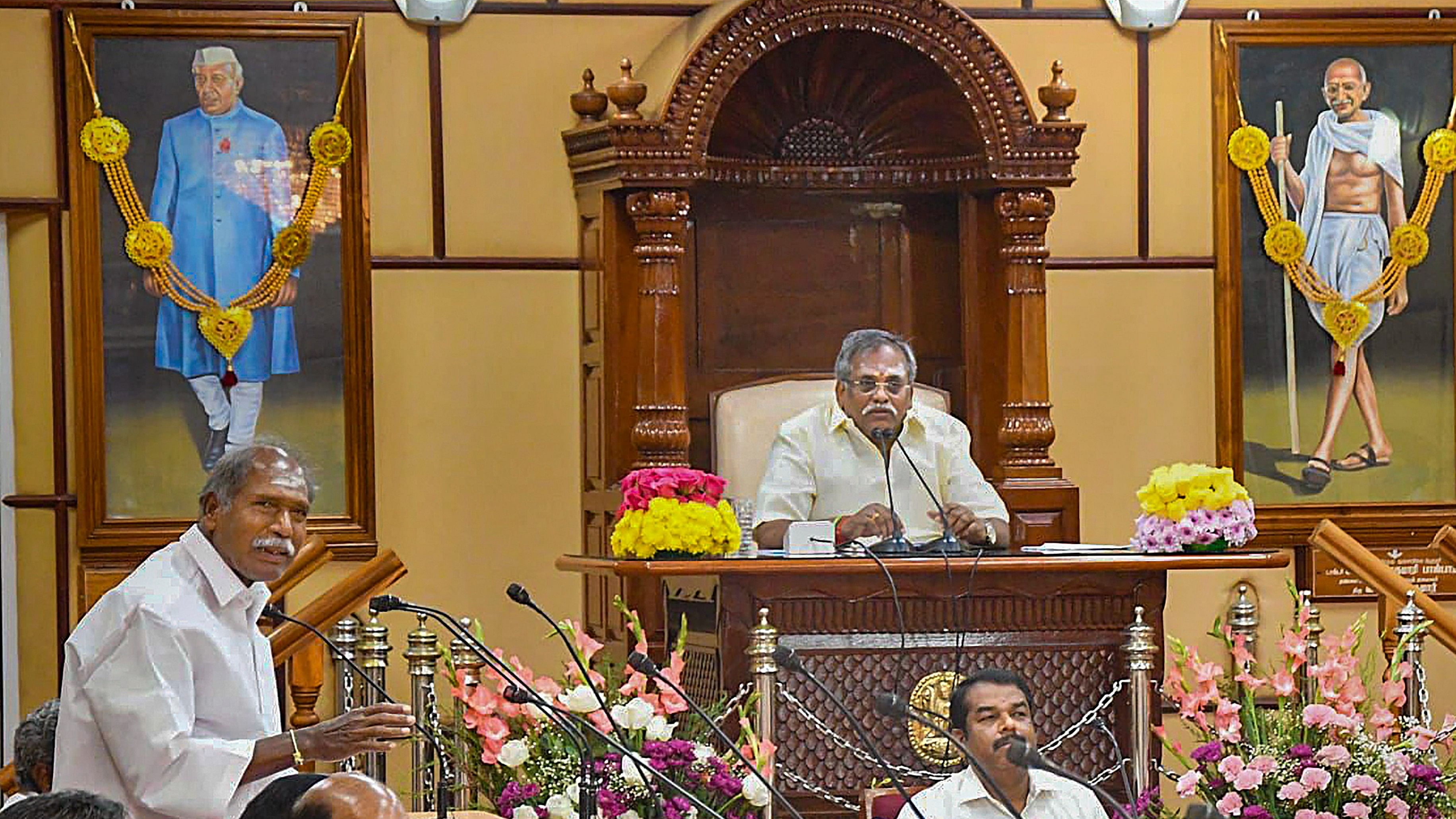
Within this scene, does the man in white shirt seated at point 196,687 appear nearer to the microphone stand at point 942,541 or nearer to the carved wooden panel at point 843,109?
the microphone stand at point 942,541

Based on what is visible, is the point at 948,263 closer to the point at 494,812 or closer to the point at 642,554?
the point at 642,554

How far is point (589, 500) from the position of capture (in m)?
8.22

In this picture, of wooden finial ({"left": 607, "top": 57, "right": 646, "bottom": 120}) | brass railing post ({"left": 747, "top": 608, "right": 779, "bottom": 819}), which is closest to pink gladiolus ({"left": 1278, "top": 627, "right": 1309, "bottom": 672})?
brass railing post ({"left": 747, "top": 608, "right": 779, "bottom": 819})

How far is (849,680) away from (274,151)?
308cm

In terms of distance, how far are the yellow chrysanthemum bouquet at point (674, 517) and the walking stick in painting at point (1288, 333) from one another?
301 cm

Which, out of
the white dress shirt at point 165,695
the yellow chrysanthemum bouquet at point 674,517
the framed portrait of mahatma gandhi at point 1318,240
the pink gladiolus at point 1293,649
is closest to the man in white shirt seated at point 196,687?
the white dress shirt at point 165,695

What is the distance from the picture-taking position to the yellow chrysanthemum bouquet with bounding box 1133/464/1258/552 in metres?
6.31

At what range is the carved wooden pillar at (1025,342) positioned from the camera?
7922 mm

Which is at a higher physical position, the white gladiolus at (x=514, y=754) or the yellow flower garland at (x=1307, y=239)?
the yellow flower garland at (x=1307, y=239)

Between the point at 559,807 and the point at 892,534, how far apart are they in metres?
2.13

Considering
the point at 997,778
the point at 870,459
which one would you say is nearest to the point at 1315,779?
the point at 997,778

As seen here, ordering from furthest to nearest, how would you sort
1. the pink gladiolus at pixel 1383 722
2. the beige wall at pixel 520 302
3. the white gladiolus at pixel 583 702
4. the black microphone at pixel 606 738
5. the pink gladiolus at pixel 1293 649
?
the beige wall at pixel 520 302 < the pink gladiolus at pixel 1293 649 < the pink gladiolus at pixel 1383 722 < the white gladiolus at pixel 583 702 < the black microphone at pixel 606 738

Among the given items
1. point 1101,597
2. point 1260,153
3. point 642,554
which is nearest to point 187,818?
point 642,554

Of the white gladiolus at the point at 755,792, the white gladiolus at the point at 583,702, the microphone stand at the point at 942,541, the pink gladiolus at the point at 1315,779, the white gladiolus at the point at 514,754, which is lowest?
the pink gladiolus at the point at 1315,779
